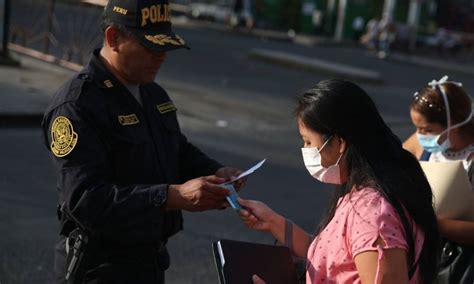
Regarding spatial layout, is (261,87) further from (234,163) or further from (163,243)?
(163,243)

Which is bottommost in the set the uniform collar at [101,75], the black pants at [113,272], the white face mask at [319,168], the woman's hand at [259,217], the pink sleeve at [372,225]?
the black pants at [113,272]

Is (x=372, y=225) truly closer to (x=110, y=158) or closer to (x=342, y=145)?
(x=342, y=145)

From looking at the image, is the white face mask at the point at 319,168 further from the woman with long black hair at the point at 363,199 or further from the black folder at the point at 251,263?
the black folder at the point at 251,263

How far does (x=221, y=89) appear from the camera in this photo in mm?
14211

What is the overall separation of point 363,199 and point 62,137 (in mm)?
983

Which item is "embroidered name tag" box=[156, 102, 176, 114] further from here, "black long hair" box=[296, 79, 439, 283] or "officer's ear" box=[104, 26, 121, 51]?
"black long hair" box=[296, 79, 439, 283]

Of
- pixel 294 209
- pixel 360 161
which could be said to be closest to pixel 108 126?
pixel 360 161

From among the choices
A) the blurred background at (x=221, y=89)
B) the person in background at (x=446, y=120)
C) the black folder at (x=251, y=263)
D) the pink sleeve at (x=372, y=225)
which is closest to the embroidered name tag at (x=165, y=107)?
the blurred background at (x=221, y=89)

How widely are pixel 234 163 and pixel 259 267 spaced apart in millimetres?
6137

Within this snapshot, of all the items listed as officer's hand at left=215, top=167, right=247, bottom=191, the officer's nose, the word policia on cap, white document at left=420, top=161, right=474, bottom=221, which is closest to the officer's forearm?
officer's hand at left=215, top=167, right=247, bottom=191

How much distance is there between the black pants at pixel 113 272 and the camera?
8.82ft

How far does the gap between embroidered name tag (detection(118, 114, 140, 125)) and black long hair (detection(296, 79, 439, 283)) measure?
638 mm

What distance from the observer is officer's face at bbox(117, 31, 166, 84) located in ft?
8.77

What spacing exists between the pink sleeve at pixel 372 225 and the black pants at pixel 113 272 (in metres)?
0.88
